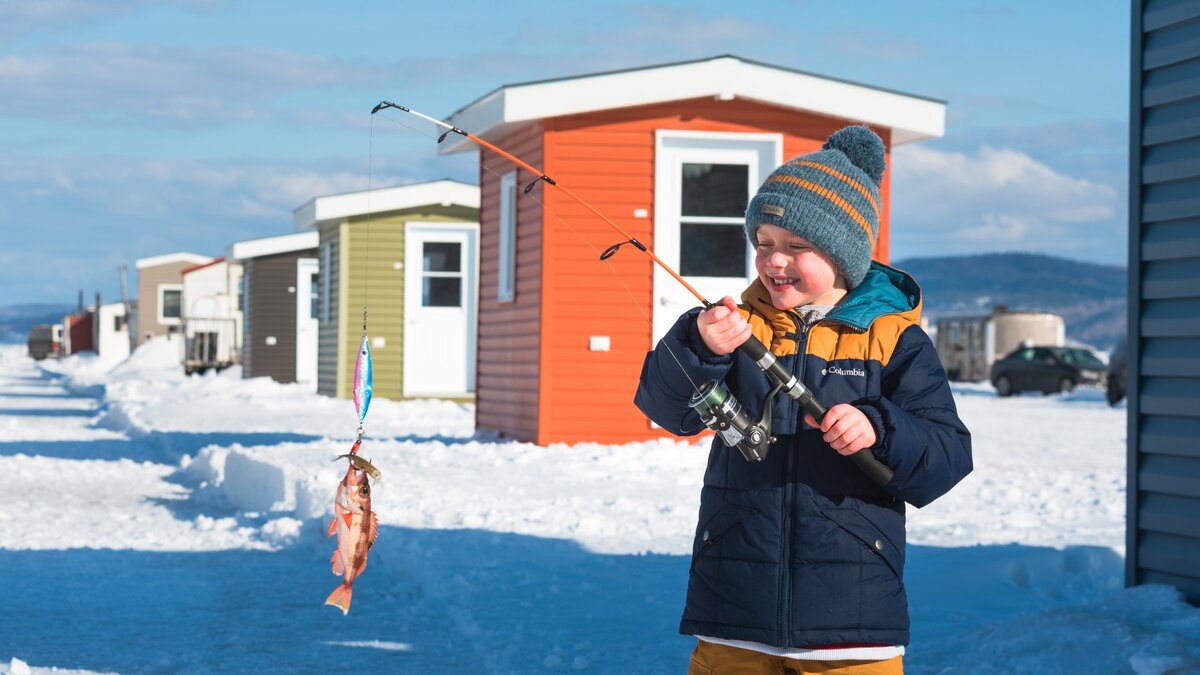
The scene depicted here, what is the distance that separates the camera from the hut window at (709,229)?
1437cm

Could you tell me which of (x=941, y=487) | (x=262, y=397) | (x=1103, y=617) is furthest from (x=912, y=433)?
(x=262, y=397)

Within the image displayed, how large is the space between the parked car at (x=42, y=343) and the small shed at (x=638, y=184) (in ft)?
276

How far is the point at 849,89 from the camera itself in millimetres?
14648

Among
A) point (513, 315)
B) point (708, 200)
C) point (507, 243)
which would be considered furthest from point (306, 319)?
point (708, 200)

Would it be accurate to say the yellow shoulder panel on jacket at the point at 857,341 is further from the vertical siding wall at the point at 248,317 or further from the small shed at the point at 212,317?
the small shed at the point at 212,317

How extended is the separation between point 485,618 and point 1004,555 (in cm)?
303

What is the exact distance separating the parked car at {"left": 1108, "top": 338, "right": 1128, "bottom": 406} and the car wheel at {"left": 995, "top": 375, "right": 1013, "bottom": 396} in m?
7.40

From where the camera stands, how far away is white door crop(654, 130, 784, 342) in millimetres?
14297

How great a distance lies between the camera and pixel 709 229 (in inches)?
567

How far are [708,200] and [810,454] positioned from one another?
11.4 metres

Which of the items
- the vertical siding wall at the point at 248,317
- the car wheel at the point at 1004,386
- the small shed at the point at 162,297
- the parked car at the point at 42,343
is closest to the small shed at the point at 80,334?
the parked car at the point at 42,343

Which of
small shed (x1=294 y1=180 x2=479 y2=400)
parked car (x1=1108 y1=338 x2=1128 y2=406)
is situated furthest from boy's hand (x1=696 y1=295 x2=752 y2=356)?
parked car (x1=1108 y1=338 x2=1128 y2=406)

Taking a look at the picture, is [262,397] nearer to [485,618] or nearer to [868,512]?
[485,618]

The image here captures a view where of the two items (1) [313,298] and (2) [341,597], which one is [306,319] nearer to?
(1) [313,298]
